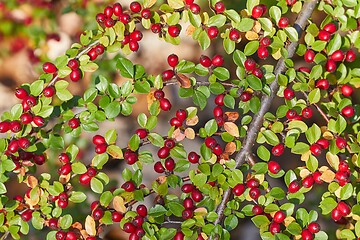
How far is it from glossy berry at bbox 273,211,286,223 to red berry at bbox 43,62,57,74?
0.45 m

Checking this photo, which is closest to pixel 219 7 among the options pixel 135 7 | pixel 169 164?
pixel 135 7

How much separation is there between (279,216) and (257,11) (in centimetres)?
35

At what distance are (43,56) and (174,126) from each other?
1.09 meters

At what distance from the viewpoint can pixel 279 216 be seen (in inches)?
39.6

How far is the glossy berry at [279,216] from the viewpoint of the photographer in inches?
39.6

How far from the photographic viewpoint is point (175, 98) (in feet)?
7.86

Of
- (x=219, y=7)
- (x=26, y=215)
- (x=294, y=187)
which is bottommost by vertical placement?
(x=26, y=215)

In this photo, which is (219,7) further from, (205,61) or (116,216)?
(116,216)

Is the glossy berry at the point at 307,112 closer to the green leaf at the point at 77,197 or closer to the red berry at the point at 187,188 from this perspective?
the red berry at the point at 187,188

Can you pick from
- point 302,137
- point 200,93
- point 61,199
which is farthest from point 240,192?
point 302,137

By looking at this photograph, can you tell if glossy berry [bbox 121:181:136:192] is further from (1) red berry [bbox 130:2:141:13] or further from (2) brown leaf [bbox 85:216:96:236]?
(1) red berry [bbox 130:2:141:13]

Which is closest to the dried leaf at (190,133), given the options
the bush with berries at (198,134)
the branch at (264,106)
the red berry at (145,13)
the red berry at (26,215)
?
the bush with berries at (198,134)

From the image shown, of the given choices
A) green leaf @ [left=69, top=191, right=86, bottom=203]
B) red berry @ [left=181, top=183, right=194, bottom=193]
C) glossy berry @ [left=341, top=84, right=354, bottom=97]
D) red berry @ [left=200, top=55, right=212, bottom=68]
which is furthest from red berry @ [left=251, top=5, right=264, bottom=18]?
green leaf @ [left=69, top=191, right=86, bottom=203]

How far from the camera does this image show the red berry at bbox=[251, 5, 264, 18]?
1024 mm
